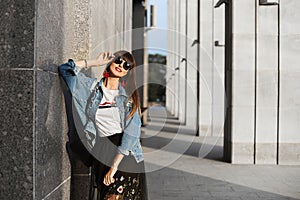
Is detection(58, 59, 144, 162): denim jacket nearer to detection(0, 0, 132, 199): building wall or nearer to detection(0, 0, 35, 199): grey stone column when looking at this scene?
detection(0, 0, 132, 199): building wall

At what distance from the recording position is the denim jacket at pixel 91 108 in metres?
4.07

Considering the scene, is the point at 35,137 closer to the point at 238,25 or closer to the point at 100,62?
the point at 100,62

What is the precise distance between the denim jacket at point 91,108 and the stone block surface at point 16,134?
0.65 metres

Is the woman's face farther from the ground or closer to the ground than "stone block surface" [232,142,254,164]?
farther from the ground

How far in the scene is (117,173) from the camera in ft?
13.7

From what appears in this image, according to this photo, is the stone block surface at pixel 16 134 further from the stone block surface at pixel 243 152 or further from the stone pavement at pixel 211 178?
the stone block surface at pixel 243 152

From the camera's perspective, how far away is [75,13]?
207 inches

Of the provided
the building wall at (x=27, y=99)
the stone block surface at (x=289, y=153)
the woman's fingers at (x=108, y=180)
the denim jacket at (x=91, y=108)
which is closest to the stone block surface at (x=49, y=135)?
the building wall at (x=27, y=99)

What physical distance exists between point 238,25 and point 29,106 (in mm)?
10200

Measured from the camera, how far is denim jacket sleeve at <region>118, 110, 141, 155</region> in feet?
13.3

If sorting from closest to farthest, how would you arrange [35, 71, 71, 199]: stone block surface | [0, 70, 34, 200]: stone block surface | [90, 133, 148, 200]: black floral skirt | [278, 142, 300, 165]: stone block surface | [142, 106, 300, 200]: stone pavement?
[0, 70, 34, 200]: stone block surface < [35, 71, 71, 199]: stone block surface < [90, 133, 148, 200]: black floral skirt < [142, 106, 300, 200]: stone pavement < [278, 142, 300, 165]: stone block surface

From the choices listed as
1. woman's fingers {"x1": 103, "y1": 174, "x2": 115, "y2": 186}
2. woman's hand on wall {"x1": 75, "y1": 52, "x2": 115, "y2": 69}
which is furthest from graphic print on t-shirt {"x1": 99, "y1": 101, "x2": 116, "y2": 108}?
woman's fingers {"x1": 103, "y1": 174, "x2": 115, "y2": 186}

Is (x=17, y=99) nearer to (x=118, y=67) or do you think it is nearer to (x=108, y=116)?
(x=108, y=116)

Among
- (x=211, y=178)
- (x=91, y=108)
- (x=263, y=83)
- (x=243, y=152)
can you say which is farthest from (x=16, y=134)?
(x=263, y=83)
